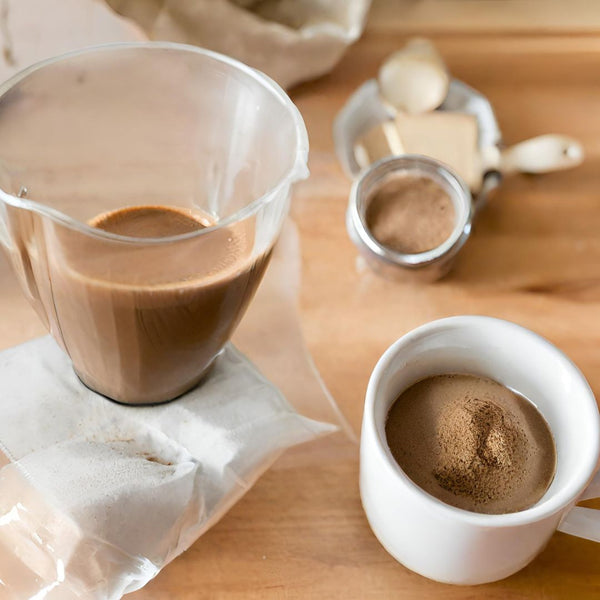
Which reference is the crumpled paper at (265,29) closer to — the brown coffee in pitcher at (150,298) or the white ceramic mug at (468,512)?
the brown coffee in pitcher at (150,298)

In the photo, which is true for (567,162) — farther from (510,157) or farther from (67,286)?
(67,286)

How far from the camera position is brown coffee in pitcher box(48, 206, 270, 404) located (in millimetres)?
445

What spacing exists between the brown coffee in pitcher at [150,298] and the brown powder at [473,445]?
117mm

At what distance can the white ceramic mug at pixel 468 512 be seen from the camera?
1.48ft

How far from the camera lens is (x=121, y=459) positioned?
515 mm

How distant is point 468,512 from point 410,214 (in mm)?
279

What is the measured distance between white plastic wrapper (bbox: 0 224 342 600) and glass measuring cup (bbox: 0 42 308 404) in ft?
0.08

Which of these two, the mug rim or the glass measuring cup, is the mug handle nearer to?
the mug rim

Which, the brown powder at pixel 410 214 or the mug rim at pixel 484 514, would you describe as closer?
the mug rim at pixel 484 514

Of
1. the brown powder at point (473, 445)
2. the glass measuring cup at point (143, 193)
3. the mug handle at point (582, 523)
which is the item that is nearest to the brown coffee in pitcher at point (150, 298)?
the glass measuring cup at point (143, 193)

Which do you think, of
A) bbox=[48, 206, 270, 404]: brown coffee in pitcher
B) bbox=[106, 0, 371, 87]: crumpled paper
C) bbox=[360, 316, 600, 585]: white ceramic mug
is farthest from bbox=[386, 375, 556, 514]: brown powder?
bbox=[106, 0, 371, 87]: crumpled paper

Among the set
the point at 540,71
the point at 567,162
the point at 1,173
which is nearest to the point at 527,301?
the point at 567,162

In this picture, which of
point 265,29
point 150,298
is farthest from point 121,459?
point 265,29

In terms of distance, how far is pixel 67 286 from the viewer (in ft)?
1.52
